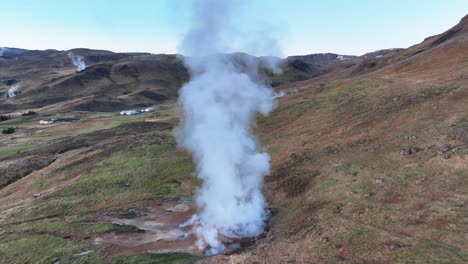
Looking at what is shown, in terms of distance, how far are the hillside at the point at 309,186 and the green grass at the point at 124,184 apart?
0.70ft

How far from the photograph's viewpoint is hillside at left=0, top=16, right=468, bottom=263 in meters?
22.7

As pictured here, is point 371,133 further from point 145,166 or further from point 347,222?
point 145,166

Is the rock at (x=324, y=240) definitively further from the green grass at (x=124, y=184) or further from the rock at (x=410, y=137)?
the green grass at (x=124, y=184)

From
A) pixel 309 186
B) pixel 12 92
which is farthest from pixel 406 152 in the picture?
pixel 12 92

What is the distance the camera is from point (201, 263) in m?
22.5

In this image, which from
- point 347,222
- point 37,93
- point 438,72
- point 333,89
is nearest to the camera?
point 347,222

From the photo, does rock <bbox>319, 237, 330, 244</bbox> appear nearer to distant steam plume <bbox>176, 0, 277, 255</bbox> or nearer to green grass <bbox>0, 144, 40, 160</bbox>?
distant steam plume <bbox>176, 0, 277, 255</bbox>

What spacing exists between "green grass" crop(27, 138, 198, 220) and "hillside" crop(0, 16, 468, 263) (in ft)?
0.70

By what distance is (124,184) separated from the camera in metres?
43.1

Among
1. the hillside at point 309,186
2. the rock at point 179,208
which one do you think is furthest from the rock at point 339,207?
the rock at point 179,208

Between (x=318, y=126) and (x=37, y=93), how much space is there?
513 feet

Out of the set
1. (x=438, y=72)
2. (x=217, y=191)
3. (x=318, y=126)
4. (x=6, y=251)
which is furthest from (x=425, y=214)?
(x=438, y=72)

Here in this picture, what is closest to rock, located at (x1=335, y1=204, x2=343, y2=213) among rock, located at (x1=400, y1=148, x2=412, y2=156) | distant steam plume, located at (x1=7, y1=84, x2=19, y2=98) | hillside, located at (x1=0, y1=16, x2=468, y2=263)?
hillside, located at (x1=0, y1=16, x2=468, y2=263)

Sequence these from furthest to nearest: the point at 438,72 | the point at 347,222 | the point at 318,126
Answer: the point at 438,72 < the point at 318,126 < the point at 347,222
